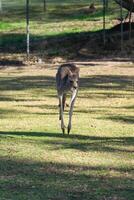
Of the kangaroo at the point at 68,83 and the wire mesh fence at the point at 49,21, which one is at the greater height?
the kangaroo at the point at 68,83

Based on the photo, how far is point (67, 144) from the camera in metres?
10.9

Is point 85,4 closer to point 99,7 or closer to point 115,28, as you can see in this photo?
point 99,7

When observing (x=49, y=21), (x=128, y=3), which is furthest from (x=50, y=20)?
(x=128, y=3)

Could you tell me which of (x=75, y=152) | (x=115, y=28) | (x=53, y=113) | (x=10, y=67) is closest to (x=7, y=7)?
(x=115, y=28)

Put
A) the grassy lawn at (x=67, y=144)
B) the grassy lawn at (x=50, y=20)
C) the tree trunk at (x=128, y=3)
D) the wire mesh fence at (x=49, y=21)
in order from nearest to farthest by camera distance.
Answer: the grassy lawn at (x=67, y=144), the tree trunk at (x=128, y=3), the wire mesh fence at (x=49, y=21), the grassy lawn at (x=50, y=20)

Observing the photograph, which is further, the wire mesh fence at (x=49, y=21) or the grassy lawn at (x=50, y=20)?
the grassy lawn at (x=50, y=20)

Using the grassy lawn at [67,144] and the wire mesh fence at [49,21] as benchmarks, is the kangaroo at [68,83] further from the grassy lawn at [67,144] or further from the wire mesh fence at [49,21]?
the wire mesh fence at [49,21]

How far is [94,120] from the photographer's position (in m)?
14.1

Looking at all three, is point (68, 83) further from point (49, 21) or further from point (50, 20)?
point (50, 20)

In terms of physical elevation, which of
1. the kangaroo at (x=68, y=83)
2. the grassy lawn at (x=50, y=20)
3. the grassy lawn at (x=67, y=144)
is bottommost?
the grassy lawn at (x=50, y=20)

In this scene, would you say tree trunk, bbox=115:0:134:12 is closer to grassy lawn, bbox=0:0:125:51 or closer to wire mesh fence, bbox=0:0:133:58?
wire mesh fence, bbox=0:0:133:58

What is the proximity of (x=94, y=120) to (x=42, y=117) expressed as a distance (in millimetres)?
1172

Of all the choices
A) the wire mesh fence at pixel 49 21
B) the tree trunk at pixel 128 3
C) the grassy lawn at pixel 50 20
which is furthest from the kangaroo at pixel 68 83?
the grassy lawn at pixel 50 20

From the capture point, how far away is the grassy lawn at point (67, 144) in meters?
7.76
